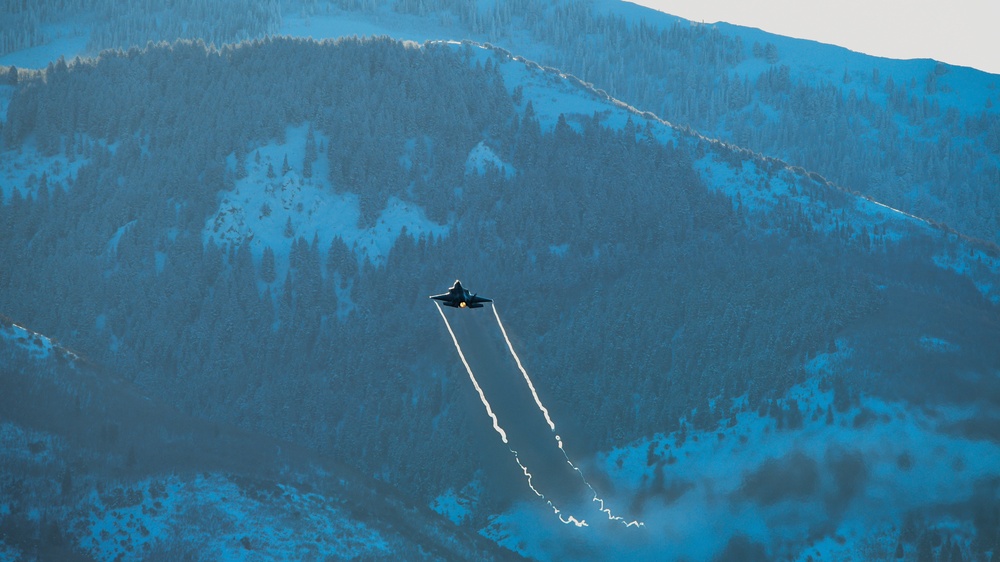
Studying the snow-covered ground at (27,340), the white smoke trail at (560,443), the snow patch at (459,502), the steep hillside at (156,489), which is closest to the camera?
the steep hillside at (156,489)

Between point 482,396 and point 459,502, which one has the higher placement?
point 482,396

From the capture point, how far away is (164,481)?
168 metres

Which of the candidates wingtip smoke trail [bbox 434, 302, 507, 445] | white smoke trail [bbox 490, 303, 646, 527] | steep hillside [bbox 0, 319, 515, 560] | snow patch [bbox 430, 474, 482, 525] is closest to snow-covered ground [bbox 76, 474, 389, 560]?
steep hillside [bbox 0, 319, 515, 560]

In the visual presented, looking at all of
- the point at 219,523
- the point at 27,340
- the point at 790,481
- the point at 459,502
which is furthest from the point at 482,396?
the point at 27,340

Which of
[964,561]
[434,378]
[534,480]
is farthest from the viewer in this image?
[434,378]

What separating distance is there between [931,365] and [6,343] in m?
110

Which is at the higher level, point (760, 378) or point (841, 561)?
point (760, 378)

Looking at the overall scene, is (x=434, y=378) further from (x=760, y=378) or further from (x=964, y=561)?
(x=964, y=561)

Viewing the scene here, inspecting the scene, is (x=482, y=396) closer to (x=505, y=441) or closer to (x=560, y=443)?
(x=505, y=441)

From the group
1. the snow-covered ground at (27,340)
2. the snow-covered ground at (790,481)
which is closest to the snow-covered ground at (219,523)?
the snow-covered ground at (790,481)

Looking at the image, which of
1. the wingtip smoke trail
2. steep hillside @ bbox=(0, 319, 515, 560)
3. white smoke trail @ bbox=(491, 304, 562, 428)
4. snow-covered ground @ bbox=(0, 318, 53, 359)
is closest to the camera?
steep hillside @ bbox=(0, 319, 515, 560)

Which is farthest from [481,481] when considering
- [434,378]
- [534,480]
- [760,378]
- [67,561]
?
[67,561]

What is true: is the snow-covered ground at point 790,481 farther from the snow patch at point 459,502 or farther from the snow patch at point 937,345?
the snow patch at point 937,345

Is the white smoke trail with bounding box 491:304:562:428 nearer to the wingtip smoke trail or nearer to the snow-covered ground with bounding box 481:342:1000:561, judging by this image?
the wingtip smoke trail
